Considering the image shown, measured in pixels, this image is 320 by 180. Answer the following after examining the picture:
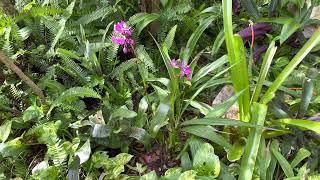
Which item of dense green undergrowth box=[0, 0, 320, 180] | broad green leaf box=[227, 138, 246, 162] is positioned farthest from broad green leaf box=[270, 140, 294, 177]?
broad green leaf box=[227, 138, 246, 162]

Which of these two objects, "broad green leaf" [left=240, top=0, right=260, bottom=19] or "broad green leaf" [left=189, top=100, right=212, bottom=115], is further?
"broad green leaf" [left=240, top=0, right=260, bottom=19]

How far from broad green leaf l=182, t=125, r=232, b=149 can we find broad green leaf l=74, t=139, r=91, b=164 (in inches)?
21.0

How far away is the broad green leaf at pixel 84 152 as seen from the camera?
2162 millimetres

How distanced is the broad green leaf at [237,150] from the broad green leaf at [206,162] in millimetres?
72

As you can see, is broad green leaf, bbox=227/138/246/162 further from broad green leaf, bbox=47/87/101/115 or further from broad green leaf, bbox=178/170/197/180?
broad green leaf, bbox=47/87/101/115

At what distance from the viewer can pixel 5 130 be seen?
2334 mm

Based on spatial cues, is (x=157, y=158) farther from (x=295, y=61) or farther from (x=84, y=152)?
(x=295, y=61)

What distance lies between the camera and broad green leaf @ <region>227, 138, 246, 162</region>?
6.95 ft

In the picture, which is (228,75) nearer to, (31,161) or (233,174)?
(233,174)

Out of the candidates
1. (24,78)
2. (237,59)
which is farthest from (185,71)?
(24,78)

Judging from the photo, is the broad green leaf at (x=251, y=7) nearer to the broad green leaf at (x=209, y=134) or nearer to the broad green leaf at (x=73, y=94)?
the broad green leaf at (x=209, y=134)

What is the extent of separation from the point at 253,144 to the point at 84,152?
88 centimetres

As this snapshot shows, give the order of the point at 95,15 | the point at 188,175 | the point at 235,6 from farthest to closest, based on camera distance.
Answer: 1. the point at 235,6
2. the point at 95,15
3. the point at 188,175

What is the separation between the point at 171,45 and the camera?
110 inches
